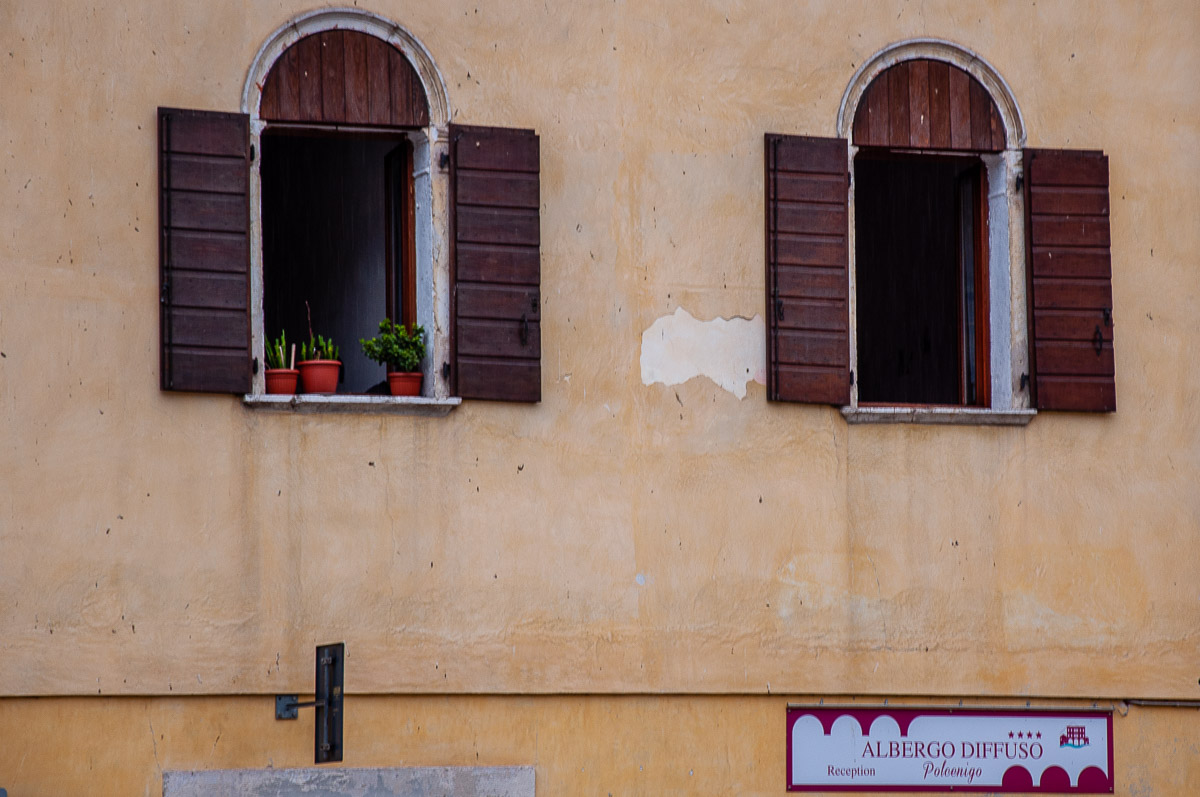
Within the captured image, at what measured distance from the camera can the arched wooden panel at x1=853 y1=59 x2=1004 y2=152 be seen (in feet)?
31.7

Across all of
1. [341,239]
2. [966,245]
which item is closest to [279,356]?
[341,239]

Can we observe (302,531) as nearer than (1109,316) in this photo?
Yes

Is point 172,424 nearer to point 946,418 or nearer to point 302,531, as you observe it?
point 302,531

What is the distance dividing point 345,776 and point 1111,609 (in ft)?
12.8

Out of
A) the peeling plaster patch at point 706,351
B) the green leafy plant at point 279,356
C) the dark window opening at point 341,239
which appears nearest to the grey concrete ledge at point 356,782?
the green leafy plant at point 279,356

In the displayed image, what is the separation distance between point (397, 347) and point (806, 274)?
2073mm

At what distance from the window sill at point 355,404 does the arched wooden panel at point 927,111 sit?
102 inches

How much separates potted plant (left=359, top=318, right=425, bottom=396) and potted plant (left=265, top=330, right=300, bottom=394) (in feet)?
1.20

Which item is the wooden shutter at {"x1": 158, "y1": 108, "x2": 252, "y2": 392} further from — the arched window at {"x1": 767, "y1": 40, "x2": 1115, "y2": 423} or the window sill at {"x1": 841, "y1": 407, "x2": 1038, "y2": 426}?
the window sill at {"x1": 841, "y1": 407, "x2": 1038, "y2": 426}

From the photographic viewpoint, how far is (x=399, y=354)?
909cm

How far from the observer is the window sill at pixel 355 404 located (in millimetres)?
8859

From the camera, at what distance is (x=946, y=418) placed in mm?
9500

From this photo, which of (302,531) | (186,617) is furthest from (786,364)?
(186,617)

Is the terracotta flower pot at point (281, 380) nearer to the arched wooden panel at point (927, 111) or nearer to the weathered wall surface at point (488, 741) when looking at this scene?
the weathered wall surface at point (488, 741)
